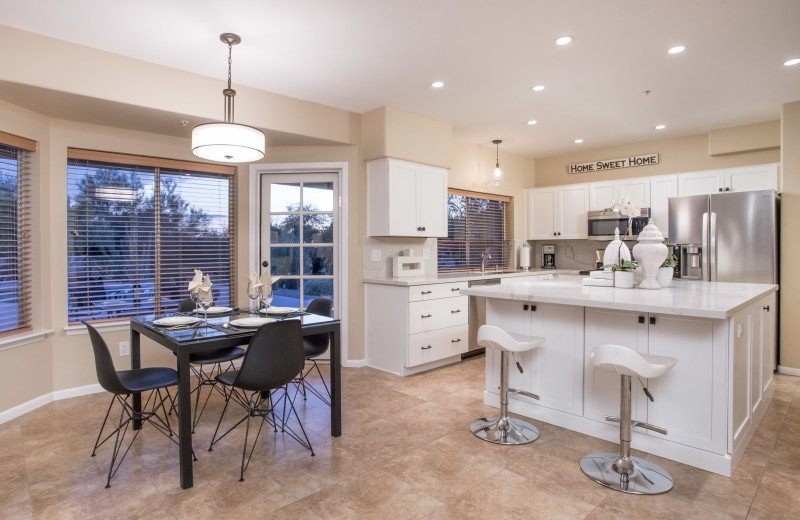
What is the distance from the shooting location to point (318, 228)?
464 centimetres

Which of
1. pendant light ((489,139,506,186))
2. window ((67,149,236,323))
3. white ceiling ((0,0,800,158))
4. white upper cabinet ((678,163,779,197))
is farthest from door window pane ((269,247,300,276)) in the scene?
white upper cabinet ((678,163,779,197))

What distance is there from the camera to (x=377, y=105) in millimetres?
4348

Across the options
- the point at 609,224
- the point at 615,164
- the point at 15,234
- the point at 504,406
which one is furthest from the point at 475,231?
the point at 15,234

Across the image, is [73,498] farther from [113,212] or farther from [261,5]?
[261,5]

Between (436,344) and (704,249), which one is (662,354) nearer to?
(436,344)

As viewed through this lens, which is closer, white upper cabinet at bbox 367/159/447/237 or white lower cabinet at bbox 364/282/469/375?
white lower cabinet at bbox 364/282/469/375

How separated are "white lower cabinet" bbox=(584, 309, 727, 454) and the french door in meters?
2.73

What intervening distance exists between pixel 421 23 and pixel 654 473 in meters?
2.89

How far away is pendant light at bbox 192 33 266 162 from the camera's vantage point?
8.71 ft

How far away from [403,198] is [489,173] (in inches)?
82.0

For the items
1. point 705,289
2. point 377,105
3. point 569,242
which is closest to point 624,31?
point 705,289

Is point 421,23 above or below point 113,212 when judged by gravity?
above

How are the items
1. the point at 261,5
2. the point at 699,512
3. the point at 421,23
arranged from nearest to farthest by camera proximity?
the point at 699,512
the point at 261,5
the point at 421,23

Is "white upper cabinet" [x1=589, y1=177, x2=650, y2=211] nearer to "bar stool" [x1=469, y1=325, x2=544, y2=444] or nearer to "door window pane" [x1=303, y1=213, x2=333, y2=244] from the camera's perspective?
"door window pane" [x1=303, y1=213, x2=333, y2=244]
